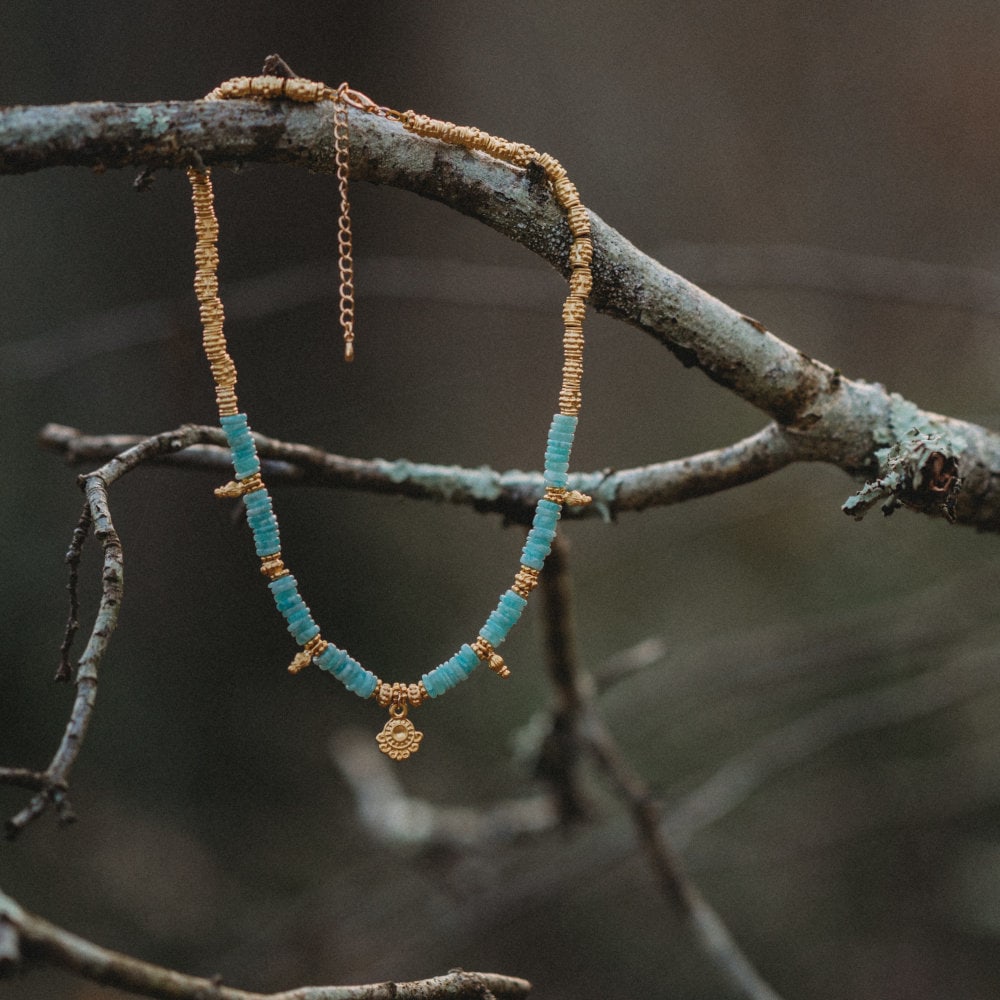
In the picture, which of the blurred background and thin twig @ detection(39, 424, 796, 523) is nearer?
thin twig @ detection(39, 424, 796, 523)

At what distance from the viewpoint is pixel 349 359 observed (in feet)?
2.19

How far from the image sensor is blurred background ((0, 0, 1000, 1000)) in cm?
181

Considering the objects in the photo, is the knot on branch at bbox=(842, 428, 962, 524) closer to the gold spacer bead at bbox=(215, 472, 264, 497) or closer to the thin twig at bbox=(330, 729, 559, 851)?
the gold spacer bead at bbox=(215, 472, 264, 497)

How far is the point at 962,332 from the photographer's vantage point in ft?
7.70

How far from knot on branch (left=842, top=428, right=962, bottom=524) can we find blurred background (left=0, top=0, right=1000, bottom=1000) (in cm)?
94


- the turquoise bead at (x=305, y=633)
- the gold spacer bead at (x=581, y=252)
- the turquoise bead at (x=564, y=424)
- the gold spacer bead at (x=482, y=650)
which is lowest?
the turquoise bead at (x=305, y=633)

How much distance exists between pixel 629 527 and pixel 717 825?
0.77 metres

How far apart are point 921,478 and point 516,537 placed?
171 centimetres

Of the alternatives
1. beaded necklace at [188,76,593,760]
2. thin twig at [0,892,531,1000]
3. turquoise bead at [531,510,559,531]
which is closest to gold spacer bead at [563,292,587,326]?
beaded necklace at [188,76,593,760]

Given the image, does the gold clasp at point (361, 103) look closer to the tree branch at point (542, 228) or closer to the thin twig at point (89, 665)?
the tree branch at point (542, 228)

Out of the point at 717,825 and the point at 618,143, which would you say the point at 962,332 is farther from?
the point at 717,825

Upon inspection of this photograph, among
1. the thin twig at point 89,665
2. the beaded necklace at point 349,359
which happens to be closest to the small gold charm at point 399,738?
the beaded necklace at point 349,359

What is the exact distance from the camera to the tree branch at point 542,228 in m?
0.52

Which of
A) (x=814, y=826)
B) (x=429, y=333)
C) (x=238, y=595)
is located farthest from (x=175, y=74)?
(x=814, y=826)
